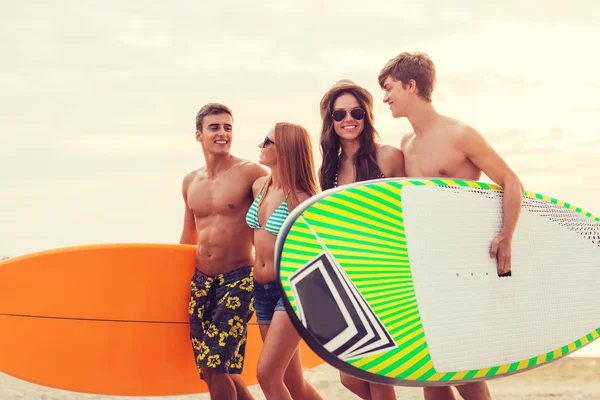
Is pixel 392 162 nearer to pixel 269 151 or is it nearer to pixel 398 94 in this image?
pixel 398 94

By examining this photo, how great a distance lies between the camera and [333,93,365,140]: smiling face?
3.87m

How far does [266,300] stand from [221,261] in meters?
0.89

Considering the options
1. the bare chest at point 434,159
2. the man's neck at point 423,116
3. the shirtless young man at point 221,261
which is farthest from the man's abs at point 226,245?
the man's neck at point 423,116

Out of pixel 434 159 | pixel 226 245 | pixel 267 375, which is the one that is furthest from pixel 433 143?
pixel 226 245

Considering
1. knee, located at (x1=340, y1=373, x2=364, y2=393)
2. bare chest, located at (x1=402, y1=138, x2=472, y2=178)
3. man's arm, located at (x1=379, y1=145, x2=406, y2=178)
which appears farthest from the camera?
knee, located at (x1=340, y1=373, x2=364, y2=393)

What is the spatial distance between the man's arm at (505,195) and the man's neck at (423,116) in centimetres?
25

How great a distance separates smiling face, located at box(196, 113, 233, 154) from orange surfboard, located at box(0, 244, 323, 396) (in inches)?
30.8

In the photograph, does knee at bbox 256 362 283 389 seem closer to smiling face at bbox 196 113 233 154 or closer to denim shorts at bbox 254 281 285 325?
denim shorts at bbox 254 281 285 325

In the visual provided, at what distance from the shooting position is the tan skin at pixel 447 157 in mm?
3846

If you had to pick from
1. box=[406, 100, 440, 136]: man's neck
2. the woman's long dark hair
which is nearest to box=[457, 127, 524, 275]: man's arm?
box=[406, 100, 440, 136]: man's neck

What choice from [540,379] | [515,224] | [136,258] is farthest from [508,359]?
[540,379]

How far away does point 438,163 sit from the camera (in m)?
3.91

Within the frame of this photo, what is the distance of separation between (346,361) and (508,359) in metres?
0.94

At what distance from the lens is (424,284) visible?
12.4ft
